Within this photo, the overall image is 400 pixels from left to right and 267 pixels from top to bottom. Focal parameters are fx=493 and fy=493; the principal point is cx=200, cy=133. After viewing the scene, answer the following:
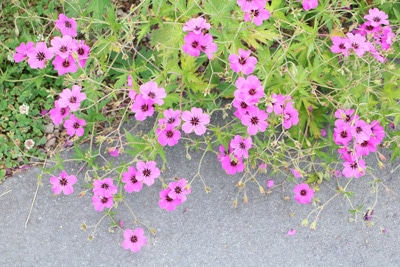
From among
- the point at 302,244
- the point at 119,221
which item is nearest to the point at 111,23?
the point at 119,221

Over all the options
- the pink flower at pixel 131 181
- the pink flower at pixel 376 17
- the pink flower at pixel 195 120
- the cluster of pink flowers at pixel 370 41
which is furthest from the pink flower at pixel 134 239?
the pink flower at pixel 376 17

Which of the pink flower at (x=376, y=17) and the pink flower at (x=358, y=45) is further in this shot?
the pink flower at (x=376, y=17)

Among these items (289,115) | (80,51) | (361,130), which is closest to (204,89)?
(289,115)

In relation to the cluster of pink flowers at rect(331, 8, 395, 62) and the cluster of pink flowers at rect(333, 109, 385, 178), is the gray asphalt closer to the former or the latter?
the cluster of pink flowers at rect(333, 109, 385, 178)

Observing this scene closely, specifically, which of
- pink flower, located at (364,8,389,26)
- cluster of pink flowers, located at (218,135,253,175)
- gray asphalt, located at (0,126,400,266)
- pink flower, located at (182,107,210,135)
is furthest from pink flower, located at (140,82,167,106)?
pink flower, located at (364,8,389,26)

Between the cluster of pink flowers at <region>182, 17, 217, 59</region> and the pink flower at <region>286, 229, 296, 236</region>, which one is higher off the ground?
the cluster of pink flowers at <region>182, 17, 217, 59</region>

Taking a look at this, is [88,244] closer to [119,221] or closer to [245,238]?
[119,221]

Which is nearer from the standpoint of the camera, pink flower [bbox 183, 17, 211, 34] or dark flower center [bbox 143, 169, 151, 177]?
pink flower [bbox 183, 17, 211, 34]

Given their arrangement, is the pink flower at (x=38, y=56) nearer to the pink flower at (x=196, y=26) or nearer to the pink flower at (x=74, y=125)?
the pink flower at (x=74, y=125)
